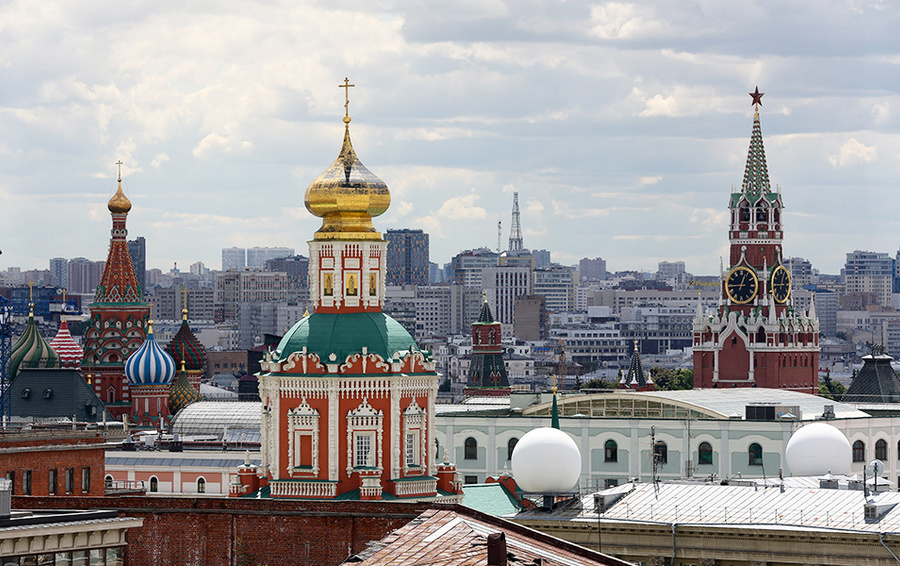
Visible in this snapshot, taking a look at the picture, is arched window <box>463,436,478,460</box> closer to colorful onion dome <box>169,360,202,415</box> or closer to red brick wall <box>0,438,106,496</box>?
red brick wall <box>0,438,106,496</box>

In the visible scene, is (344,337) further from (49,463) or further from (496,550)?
(496,550)

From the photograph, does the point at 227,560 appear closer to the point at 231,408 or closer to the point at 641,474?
the point at 641,474

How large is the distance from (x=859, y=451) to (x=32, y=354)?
6763 cm

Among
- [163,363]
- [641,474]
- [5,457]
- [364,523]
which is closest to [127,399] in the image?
[163,363]

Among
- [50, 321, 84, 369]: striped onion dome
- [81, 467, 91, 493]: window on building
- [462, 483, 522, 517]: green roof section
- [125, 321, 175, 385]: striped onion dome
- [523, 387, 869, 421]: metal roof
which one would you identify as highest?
[50, 321, 84, 369]: striped onion dome

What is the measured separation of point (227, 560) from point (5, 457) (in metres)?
18.9

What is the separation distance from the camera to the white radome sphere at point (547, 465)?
6575cm

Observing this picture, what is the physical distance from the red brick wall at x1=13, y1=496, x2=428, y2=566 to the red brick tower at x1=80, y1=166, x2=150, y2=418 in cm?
9429

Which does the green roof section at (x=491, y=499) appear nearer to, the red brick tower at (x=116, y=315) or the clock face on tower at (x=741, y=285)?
the red brick tower at (x=116, y=315)

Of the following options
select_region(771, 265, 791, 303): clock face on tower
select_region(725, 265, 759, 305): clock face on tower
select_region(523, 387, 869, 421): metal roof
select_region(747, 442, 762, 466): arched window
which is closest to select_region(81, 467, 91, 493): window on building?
select_region(523, 387, 869, 421): metal roof

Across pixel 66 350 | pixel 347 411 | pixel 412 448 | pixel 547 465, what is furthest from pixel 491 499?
pixel 66 350

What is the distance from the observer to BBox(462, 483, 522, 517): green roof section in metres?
70.8

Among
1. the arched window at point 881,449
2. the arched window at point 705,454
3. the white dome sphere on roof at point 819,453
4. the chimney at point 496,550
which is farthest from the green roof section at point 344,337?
the arched window at point 881,449

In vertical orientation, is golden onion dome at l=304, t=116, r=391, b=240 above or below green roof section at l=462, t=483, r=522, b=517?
above
